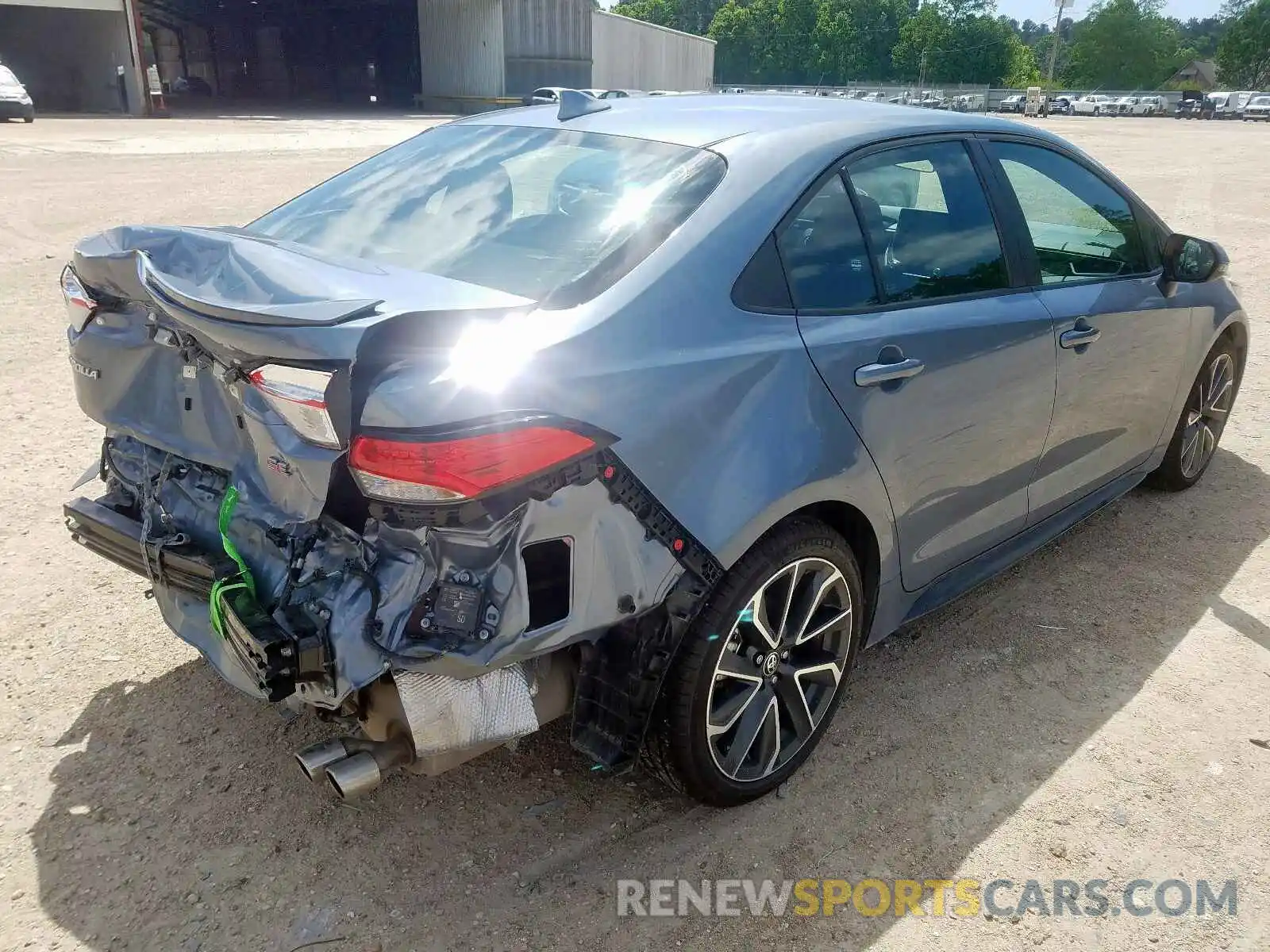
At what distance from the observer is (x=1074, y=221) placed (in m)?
4.05

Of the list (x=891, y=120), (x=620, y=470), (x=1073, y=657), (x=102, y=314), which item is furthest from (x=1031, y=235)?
(x=102, y=314)

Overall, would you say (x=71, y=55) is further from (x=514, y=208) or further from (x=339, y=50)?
(x=514, y=208)

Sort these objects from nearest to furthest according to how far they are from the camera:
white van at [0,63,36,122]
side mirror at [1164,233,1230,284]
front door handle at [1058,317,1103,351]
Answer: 1. front door handle at [1058,317,1103,351]
2. side mirror at [1164,233,1230,284]
3. white van at [0,63,36,122]

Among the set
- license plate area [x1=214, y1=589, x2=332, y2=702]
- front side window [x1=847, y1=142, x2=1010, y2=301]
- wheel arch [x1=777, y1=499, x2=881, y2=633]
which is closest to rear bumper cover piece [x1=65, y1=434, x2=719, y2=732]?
license plate area [x1=214, y1=589, x2=332, y2=702]

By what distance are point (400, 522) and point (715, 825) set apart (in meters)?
1.30

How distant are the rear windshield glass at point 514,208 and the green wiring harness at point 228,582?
771 mm

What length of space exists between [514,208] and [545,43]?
141ft

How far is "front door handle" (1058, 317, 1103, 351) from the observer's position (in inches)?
135

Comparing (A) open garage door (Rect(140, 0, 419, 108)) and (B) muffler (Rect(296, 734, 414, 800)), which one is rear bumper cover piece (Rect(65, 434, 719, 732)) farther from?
(A) open garage door (Rect(140, 0, 419, 108))

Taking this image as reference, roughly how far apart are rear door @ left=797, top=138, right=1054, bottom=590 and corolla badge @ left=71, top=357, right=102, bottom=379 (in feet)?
6.24

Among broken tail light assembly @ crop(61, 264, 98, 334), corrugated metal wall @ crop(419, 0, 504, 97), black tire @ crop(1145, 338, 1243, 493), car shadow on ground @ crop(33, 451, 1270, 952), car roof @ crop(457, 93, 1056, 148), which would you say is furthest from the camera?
corrugated metal wall @ crop(419, 0, 504, 97)

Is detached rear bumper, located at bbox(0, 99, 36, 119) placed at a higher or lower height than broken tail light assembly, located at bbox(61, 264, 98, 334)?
lower

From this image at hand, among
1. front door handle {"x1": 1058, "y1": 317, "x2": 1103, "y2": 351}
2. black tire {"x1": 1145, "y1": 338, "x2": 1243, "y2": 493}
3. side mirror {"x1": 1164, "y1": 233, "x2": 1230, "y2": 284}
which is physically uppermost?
side mirror {"x1": 1164, "y1": 233, "x2": 1230, "y2": 284}

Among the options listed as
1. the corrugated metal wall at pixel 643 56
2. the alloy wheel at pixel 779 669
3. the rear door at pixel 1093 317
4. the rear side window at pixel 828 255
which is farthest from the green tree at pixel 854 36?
the alloy wheel at pixel 779 669
